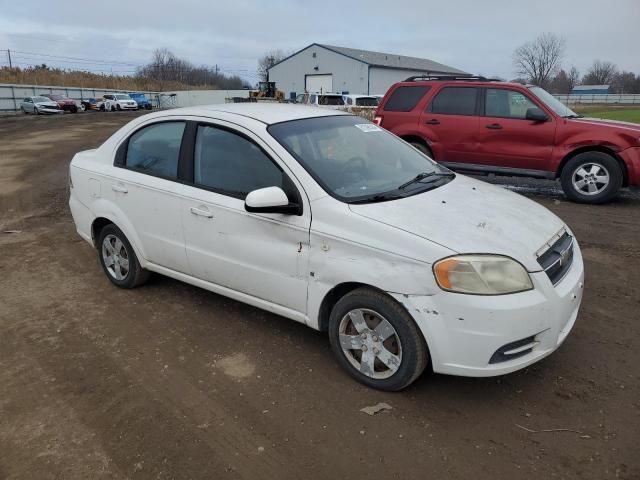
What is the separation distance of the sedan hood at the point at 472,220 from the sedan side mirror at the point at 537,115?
4963 mm

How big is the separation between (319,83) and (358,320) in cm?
5362

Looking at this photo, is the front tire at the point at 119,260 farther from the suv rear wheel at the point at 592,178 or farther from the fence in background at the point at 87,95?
the fence in background at the point at 87,95

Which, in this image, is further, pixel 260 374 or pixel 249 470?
pixel 260 374

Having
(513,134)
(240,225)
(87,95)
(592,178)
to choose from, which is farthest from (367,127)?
(87,95)

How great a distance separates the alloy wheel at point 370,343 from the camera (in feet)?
10.1

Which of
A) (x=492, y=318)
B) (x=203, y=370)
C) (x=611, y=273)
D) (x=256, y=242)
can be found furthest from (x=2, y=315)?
(x=611, y=273)

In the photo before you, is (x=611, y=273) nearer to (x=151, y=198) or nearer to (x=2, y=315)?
(x=151, y=198)

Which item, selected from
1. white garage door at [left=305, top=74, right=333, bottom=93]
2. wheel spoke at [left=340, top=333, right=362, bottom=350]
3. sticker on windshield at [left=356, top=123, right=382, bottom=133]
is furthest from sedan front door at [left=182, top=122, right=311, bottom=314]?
white garage door at [left=305, top=74, right=333, bottom=93]

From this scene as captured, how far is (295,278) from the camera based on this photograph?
3389 millimetres

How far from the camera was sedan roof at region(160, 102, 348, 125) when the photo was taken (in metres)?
3.89

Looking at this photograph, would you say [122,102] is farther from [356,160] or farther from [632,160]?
[356,160]

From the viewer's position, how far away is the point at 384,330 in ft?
10.1

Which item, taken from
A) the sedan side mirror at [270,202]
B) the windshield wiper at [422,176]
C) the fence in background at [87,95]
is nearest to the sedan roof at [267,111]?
the sedan side mirror at [270,202]

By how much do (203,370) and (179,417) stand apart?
19.9 inches
